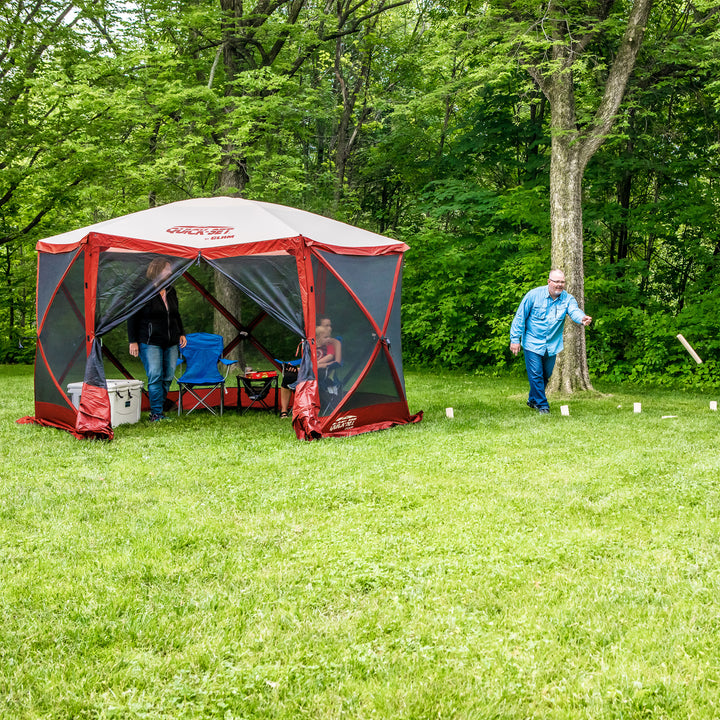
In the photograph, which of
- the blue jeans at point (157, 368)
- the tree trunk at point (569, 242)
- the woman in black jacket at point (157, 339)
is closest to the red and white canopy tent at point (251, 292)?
the woman in black jacket at point (157, 339)

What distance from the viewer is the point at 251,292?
23.2ft

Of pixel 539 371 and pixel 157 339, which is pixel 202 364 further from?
pixel 539 371

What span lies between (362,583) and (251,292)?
4438mm

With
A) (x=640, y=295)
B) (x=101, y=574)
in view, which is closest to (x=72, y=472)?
(x=101, y=574)

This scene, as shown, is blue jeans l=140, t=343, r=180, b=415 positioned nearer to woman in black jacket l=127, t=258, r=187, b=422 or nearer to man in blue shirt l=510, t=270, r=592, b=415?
woman in black jacket l=127, t=258, r=187, b=422

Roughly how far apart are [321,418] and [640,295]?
770cm

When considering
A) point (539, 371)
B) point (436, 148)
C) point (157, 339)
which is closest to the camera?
point (157, 339)

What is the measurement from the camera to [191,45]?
1312cm

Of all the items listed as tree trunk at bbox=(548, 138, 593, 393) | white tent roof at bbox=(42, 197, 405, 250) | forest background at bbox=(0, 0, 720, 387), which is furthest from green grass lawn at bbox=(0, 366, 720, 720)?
forest background at bbox=(0, 0, 720, 387)

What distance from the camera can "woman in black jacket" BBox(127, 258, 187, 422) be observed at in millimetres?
7438

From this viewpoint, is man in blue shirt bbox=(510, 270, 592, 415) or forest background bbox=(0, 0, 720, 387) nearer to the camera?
man in blue shirt bbox=(510, 270, 592, 415)

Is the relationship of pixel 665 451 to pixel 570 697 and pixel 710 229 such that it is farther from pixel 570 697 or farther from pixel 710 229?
pixel 710 229

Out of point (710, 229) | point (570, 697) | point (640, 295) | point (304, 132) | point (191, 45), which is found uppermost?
point (191, 45)

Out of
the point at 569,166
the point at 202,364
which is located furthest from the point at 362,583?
the point at 569,166
